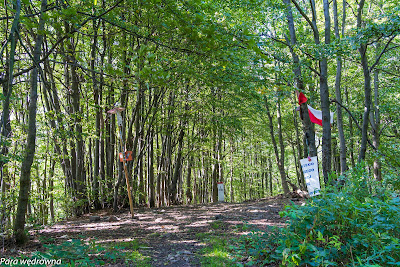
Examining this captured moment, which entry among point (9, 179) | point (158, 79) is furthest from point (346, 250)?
point (9, 179)

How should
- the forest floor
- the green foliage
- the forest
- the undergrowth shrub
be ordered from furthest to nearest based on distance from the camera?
the forest floor < the green foliage < the forest < the undergrowth shrub

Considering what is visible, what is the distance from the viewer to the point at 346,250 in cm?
318

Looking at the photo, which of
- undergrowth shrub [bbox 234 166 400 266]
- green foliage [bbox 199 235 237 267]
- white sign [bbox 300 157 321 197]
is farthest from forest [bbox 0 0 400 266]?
white sign [bbox 300 157 321 197]

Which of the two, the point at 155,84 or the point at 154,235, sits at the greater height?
the point at 155,84

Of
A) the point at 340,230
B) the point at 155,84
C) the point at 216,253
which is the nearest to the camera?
the point at 340,230

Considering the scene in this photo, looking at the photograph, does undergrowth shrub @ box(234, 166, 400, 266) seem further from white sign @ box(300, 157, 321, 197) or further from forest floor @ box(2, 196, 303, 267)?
white sign @ box(300, 157, 321, 197)

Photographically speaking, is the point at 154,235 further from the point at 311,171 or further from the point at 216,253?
the point at 311,171

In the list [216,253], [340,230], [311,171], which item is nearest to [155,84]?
[216,253]

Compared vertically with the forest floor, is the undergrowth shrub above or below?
above

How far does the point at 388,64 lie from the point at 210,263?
15360 mm

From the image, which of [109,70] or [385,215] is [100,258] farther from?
[385,215]

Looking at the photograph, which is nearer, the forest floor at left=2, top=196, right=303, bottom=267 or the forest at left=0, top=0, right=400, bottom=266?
the forest at left=0, top=0, right=400, bottom=266

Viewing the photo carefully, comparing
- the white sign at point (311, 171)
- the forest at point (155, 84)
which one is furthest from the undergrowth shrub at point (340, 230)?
the white sign at point (311, 171)

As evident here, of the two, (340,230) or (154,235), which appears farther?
(154,235)
